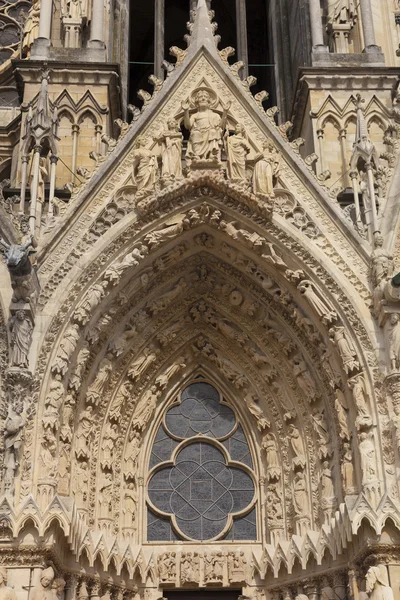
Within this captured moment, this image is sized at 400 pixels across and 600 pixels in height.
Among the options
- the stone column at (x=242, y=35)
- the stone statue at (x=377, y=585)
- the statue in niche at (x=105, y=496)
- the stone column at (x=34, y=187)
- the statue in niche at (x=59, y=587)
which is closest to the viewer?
the stone statue at (x=377, y=585)

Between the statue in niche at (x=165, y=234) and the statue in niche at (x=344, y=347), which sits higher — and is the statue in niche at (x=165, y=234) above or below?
above

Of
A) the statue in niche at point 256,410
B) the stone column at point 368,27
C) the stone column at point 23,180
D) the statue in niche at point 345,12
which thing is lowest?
the statue in niche at point 256,410

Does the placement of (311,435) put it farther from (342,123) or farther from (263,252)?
(342,123)

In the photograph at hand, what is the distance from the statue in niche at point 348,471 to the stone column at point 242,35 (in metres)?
7.09

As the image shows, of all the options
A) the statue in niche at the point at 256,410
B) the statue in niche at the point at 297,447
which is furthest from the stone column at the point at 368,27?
the statue in niche at the point at 297,447

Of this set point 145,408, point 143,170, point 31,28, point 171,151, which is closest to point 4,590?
point 145,408

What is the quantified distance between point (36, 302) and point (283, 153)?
12.2 ft

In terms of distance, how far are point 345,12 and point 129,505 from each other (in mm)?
8363

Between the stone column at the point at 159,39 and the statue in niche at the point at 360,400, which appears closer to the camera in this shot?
the statue in niche at the point at 360,400

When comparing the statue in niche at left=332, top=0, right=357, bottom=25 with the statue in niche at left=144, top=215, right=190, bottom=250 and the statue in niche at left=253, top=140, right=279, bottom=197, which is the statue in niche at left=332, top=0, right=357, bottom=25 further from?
the statue in niche at left=144, top=215, right=190, bottom=250

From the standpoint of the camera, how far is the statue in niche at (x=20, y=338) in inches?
409

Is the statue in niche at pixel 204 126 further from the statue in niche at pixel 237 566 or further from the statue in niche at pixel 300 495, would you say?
the statue in niche at pixel 237 566

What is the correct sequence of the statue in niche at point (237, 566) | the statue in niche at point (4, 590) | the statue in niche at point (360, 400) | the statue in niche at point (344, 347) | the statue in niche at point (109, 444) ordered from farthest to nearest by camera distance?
the statue in niche at point (109, 444) → the statue in niche at point (237, 566) → the statue in niche at point (344, 347) → the statue in niche at point (360, 400) → the statue in niche at point (4, 590)

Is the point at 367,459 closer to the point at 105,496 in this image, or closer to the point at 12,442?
the point at 105,496
